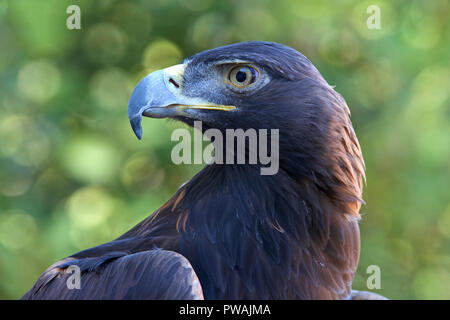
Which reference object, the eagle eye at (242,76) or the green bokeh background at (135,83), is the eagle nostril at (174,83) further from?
the green bokeh background at (135,83)

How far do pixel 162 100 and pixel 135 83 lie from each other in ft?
8.10

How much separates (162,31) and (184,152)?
132 centimetres

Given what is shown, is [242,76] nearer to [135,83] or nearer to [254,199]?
[254,199]

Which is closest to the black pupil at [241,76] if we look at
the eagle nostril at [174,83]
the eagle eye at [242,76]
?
the eagle eye at [242,76]

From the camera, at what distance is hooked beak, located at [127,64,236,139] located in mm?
2471

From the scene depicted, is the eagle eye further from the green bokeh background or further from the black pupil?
the green bokeh background

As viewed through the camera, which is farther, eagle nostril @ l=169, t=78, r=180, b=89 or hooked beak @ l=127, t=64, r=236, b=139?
eagle nostril @ l=169, t=78, r=180, b=89

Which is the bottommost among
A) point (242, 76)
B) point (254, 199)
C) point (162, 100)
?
point (254, 199)

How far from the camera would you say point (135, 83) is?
16.1ft

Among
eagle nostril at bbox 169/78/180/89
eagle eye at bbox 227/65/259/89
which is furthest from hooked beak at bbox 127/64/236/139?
eagle eye at bbox 227/65/259/89

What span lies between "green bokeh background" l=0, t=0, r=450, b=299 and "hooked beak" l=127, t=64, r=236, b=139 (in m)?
2.02

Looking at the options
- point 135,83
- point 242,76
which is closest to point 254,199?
point 242,76
